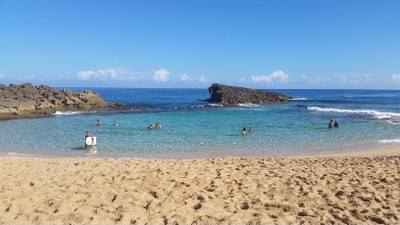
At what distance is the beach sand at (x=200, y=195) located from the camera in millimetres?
7449

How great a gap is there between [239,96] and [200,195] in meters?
64.3

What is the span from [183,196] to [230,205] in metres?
1.30

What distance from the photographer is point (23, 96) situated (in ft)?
156

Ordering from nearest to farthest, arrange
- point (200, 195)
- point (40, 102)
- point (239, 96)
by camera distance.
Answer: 1. point (200, 195)
2. point (40, 102)
3. point (239, 96)

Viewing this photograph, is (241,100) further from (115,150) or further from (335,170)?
(335,170)

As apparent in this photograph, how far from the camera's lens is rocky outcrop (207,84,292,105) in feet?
231

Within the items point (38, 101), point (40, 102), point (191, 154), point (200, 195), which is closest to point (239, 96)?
point (40, 102)

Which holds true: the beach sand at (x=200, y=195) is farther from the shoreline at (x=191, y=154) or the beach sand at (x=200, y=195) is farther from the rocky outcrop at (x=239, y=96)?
the rocky outcrop at (x=239, y=96)

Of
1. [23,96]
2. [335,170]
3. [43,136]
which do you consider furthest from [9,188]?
[23,96]

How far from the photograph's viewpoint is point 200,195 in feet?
28.8

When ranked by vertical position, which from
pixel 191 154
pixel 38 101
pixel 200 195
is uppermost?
pixel 38 101

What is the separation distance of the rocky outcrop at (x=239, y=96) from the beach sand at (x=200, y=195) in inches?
2251

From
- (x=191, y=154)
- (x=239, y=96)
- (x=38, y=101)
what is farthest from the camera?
(x=239, y=96)

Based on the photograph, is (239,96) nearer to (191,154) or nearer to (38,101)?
(38,101)
